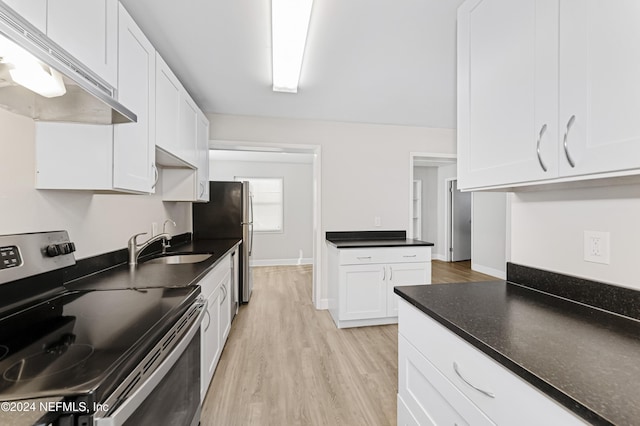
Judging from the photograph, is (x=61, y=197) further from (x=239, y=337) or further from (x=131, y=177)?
(x=239, y=337)

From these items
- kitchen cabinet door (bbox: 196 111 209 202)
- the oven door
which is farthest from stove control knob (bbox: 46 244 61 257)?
kitchen cabinet door (bbox: 196 111 209 202)

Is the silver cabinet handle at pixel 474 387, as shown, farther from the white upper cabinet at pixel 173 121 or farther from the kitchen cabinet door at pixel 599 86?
the white upper cabinet at pixel 173 121

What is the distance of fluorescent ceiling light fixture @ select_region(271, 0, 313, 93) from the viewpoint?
4.91ft

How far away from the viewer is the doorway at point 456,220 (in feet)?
21.1

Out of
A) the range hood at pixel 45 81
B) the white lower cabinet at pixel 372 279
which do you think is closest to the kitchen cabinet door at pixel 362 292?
the white lower cabinet at pixel 372 279

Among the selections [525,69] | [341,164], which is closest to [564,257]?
[525,69]

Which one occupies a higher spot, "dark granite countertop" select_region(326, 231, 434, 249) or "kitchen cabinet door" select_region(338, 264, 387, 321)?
"dark granite countertop" select_region(326, 231, 434, 249)

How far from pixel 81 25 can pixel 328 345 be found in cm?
273

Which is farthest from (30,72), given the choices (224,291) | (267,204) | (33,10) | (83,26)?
(267,204)

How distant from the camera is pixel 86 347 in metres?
0.75

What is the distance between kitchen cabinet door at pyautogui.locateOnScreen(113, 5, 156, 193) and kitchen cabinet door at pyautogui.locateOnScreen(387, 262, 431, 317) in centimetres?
244

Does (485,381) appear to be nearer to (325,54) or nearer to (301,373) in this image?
(301,373)

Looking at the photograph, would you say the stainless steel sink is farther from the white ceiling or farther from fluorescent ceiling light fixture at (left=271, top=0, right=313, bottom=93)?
fluorescent ceiling light fixture at (left=271, top=0, right=313, bottom=93)

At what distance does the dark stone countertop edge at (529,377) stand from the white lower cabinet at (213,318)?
4.33ft
